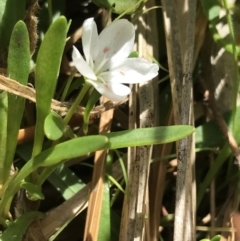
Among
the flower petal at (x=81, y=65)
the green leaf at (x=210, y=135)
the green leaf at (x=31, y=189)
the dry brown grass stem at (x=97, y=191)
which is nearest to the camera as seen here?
the flower petal at (x=81, y=65)

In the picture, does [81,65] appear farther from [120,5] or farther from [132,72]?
[120,5]

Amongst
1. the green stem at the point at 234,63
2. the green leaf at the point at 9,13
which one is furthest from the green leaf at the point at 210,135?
the green leaf at the point at 9,13

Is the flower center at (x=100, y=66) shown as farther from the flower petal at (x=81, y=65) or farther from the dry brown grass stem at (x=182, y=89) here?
the dry brown grass stem at (x=182, y=89)

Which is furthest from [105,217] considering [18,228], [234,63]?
[234,63]

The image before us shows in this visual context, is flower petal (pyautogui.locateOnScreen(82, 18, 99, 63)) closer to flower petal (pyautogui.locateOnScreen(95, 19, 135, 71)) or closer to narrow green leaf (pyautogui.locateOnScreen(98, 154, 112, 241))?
flower petal (pyautogui.locateOnScreen(95, 19, 135, 71))

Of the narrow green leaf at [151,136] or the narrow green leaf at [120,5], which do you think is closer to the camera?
the narrow green leaf at [151,136]

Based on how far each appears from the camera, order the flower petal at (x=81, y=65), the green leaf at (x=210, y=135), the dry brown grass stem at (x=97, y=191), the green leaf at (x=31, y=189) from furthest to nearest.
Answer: the green leaf at (x=210, y=135)
the dry brown grass stem at (x=97, y=191)
the green leaf at (x=31, y=189)
the flower petal at (x=81, y=65)
